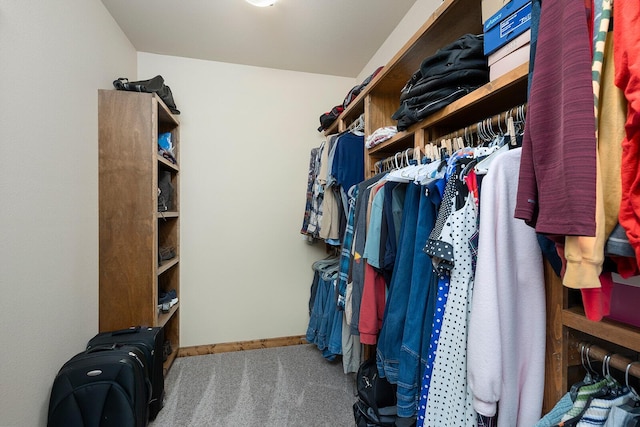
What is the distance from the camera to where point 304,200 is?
2645 millimetres

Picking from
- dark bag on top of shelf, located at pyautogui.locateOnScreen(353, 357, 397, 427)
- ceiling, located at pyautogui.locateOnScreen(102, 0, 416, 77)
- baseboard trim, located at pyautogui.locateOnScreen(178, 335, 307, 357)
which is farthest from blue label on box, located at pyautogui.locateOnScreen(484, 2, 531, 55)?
baseboard trim, located at pyautogui.locateOnScreen(178, 335, 307, 357)

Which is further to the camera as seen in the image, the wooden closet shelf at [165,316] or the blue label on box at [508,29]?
the wooden closet shelf at [165,316]

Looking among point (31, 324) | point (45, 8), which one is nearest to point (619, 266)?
point (31, 324)

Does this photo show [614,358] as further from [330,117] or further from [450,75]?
[330,117]

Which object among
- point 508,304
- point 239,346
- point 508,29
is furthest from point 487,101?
point 239,346

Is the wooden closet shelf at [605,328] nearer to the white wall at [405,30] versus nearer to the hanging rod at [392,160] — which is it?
the hanging rod at [392,160]

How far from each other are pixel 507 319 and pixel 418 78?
99 centimetres

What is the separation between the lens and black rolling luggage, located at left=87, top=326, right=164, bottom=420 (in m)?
1.49

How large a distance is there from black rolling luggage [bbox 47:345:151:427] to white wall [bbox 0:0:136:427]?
8 centimetres

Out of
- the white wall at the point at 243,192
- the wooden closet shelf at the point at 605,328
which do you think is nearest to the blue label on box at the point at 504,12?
the wooden closet shelf at the point at 605,328

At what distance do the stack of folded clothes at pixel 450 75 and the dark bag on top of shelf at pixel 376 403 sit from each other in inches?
49.6

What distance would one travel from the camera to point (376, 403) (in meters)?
1.36

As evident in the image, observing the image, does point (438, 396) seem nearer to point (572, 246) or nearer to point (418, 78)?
point (572, 246)

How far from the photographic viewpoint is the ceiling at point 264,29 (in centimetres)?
178
